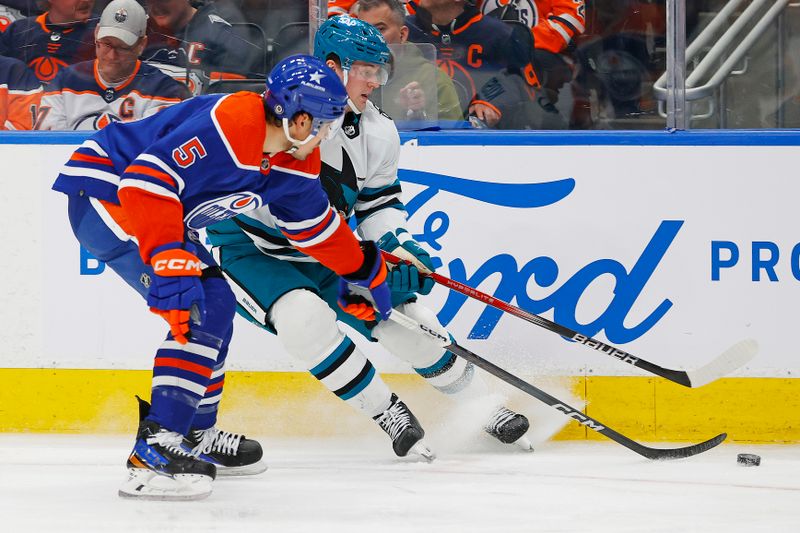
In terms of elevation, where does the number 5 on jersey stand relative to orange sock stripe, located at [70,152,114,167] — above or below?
above

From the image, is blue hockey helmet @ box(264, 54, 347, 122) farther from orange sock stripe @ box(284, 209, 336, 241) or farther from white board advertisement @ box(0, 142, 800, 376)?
white board advertisement @ box(0, 142, 800, 376)

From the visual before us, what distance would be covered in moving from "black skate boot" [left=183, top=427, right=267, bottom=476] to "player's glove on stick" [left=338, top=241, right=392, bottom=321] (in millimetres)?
458

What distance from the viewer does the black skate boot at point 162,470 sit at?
270 centimetres

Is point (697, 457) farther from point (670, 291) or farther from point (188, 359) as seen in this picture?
point (188, 359)

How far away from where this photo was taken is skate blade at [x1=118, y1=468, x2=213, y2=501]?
2721 mm

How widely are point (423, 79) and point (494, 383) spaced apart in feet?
3.29

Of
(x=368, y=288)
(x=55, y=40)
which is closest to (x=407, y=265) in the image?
(x=368, y=288)

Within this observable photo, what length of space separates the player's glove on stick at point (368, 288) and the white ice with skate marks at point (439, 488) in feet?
1.41

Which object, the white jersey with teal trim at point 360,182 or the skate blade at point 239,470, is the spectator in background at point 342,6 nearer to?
the white jersey with teal trim at point 360,182

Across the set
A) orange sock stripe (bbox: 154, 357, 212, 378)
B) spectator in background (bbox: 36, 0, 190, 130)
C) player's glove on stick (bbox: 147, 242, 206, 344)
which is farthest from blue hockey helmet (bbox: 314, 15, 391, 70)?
orange sock stripe (bbox: 154, 357, 212, 378)

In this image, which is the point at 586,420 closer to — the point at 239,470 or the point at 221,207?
the point at 239,470

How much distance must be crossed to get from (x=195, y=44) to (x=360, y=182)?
85 cm

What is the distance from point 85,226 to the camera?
2914 mm

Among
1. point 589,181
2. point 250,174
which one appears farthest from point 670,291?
point 250,174
